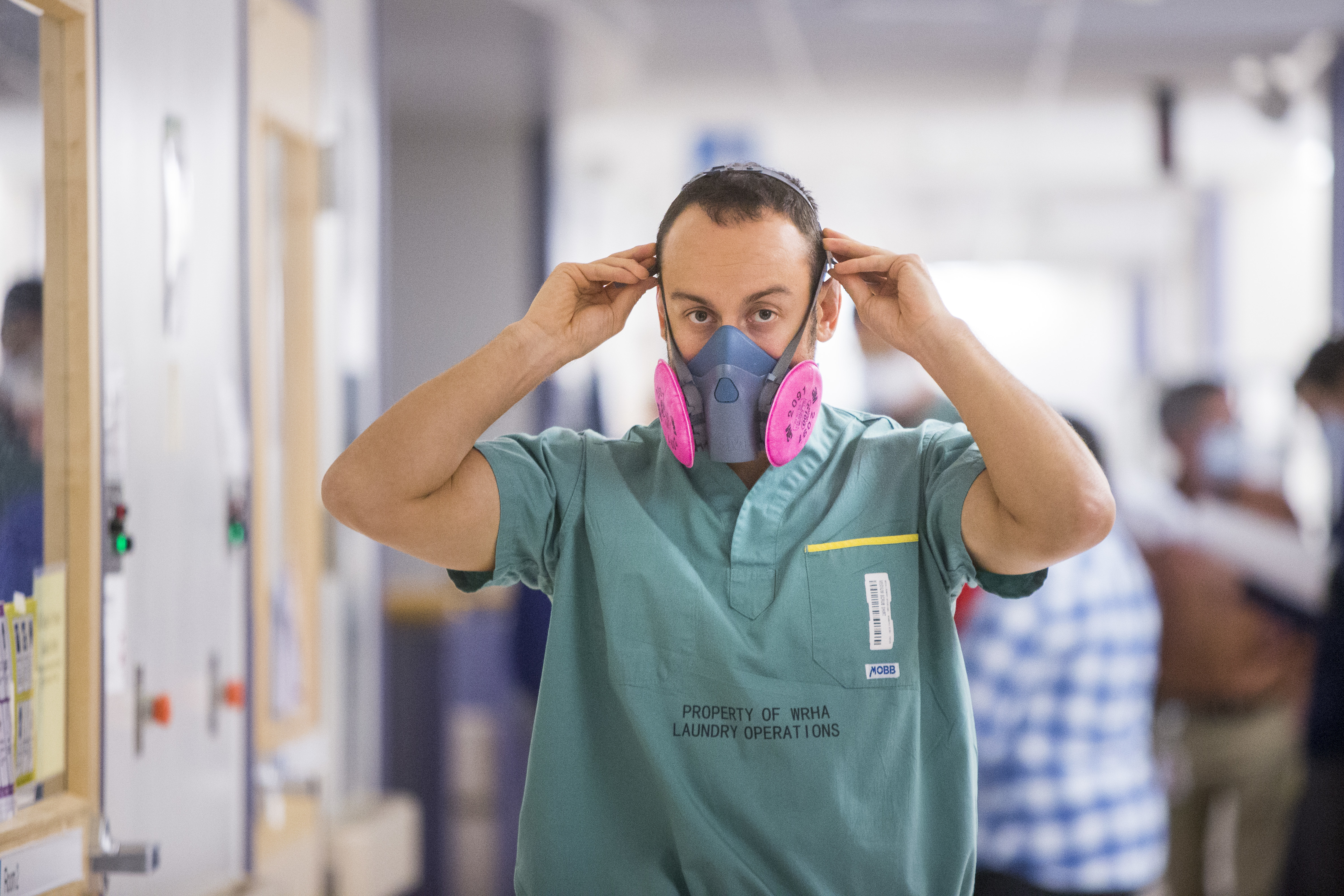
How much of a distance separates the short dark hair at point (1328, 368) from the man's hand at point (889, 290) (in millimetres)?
2509

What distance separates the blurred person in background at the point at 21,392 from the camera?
1427 mm

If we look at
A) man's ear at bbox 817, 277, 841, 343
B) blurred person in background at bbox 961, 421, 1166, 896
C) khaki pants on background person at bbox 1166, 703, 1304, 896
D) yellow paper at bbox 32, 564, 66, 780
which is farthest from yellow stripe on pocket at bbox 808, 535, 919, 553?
khaki pants on background person at bbox 1166, 703, 1304, 896

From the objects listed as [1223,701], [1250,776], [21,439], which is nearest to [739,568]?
[21,439]

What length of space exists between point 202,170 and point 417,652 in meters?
2.31

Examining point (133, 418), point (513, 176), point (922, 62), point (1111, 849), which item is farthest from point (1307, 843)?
point (513, 176)

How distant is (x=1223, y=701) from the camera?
3727 mm

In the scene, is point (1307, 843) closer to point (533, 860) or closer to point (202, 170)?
point (533, 860)

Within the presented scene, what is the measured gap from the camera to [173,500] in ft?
6.29

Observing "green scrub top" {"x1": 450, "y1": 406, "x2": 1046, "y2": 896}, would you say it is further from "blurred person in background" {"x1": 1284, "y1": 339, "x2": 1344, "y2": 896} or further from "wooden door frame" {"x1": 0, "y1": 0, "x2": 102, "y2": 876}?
"blurred person in background" {"x1": 1284, "y1": 339, "x2": 1344, "y2": 896}

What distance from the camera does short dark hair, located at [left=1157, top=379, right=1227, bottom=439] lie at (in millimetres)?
4320

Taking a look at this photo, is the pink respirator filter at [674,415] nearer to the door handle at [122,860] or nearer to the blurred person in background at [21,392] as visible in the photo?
the blurred person in background at [21,392]

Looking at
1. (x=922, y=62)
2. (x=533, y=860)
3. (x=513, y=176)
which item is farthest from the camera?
(x=513, y=176)

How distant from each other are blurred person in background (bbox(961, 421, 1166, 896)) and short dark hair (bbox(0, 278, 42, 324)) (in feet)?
5.04

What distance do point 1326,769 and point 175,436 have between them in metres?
2.70
